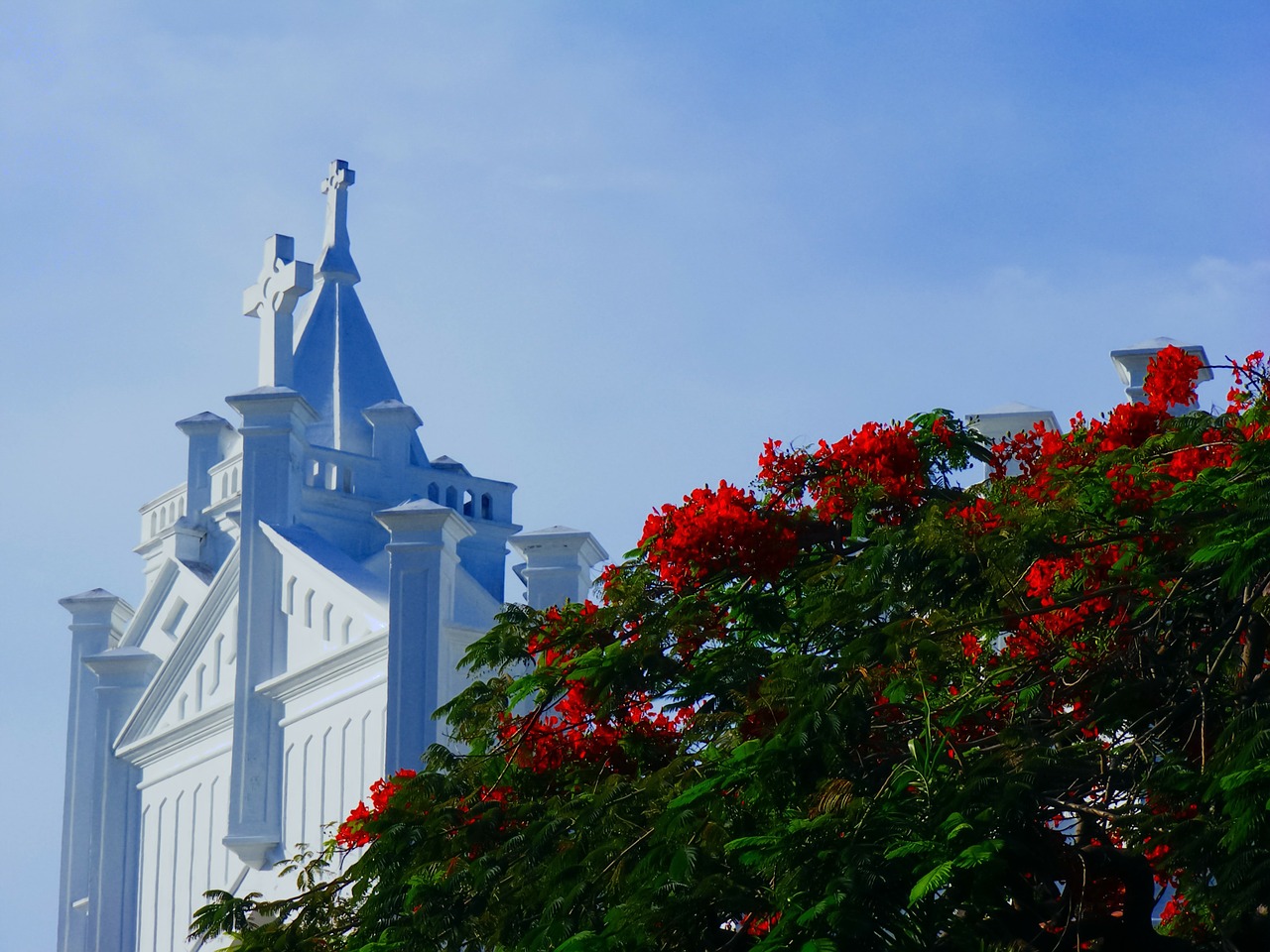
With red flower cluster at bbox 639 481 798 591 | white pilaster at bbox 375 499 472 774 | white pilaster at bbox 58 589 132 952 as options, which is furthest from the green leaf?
white pilaster at bbox 58 589 132 952

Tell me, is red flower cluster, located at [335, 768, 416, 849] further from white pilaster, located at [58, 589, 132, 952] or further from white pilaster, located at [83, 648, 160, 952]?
white pilaster, located at [58, 589, 132, 952]

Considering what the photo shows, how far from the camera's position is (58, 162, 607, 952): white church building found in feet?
44.2

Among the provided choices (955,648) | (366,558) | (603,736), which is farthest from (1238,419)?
(366,558)

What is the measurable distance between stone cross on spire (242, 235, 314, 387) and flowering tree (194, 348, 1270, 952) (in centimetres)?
788

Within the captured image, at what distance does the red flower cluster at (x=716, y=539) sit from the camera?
7.17 metres

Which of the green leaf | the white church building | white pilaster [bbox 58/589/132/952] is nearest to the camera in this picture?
the green leaf

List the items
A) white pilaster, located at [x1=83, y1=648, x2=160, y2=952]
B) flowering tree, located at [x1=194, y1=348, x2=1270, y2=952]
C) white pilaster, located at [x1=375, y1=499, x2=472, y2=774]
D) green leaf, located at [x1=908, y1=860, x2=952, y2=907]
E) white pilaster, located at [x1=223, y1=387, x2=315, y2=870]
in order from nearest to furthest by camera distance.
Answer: green leaf, located at [x1=908, y1=860, x2=952, y2=907] < flowering tree, located at [x1=194, y1=348, x2=1270, y2=952] < white pilaster, located at [x1=375, y1=499, x2=472, y2=774] < white pilaster, located at [x1=223, y1=387, x2=315, y2=870] < white pilaster, located at [x1=83, y1=648, x2=160, y2=952]

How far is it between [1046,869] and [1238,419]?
2283mm

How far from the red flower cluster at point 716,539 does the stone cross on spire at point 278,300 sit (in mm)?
8577

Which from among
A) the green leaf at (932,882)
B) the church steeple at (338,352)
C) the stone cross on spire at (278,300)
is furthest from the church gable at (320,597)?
the green leaf at (932,882)

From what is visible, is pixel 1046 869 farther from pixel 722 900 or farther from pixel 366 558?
pixel 366 558

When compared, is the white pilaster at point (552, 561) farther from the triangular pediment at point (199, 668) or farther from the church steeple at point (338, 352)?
the church steeple at point (338, 352)

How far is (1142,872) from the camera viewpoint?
6.13 m

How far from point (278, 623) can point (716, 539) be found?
27.2ft
